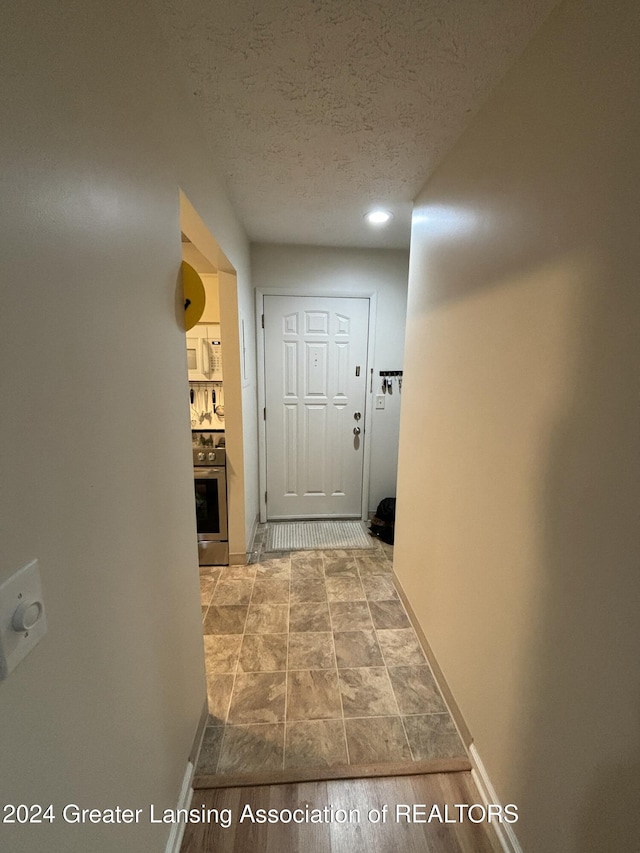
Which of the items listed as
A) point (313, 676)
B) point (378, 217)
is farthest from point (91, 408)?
point (378, 217)

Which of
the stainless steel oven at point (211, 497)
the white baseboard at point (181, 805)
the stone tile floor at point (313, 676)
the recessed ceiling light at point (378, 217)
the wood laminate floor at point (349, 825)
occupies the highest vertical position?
the recessed ceiling light at point (378, 217)

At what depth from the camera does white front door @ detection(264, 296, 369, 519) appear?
302 centimetres

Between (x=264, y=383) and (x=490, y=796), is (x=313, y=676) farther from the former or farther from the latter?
(x=264, y=383)

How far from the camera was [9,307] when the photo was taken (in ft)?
1.51

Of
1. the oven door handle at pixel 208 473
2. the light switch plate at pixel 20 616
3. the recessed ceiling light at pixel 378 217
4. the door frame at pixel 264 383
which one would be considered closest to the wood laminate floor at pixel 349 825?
the light switch plate at pixel 20 616

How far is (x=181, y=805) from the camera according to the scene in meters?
1.13

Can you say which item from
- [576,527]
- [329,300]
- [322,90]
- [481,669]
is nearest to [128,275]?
[322,90]

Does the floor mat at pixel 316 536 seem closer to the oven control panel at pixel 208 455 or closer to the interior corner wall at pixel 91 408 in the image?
the oven control panel at pixel 208 455

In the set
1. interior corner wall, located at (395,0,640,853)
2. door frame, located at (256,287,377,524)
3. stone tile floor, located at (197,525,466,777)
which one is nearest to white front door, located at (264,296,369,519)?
door frame, located at (256,287,377,524)

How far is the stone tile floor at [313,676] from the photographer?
4.44 feet

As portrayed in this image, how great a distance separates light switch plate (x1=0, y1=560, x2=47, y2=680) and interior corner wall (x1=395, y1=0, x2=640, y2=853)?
106 centimetres

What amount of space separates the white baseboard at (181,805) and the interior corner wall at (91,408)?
5cm

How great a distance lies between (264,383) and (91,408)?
2.45m

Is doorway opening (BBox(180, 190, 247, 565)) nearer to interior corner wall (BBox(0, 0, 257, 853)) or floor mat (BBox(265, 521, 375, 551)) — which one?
floor mat (BBox(265, 521, 375, 551))
